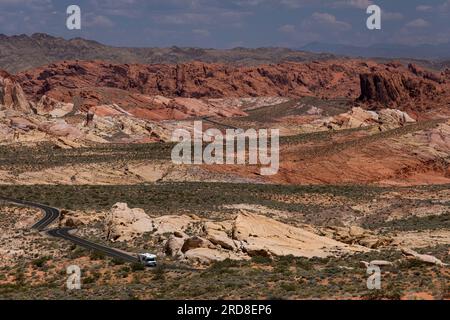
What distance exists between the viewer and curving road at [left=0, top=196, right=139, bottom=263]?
127ft

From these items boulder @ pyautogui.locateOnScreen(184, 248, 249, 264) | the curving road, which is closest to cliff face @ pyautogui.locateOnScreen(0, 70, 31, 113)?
the curving road

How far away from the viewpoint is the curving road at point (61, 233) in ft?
127

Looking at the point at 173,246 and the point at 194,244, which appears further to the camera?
the point at 173,246

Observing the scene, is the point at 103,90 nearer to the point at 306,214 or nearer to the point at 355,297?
the point at 306,214

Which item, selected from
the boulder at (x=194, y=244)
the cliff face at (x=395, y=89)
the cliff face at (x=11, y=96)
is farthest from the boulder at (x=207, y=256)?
the cliff face at (x=395, y=89)

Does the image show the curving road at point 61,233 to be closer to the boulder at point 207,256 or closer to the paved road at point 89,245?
the paved road at point 89,245

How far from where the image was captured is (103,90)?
192m

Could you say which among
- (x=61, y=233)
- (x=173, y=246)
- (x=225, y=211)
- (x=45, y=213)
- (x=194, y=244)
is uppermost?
(x=194, y=244)

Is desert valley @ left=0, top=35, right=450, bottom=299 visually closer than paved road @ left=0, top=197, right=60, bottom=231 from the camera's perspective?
Yes

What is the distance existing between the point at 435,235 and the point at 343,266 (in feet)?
64.3

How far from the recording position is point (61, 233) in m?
47.2

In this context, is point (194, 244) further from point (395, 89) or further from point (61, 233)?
point (395, 89)

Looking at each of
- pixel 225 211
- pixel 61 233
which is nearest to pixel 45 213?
pixel 61 233

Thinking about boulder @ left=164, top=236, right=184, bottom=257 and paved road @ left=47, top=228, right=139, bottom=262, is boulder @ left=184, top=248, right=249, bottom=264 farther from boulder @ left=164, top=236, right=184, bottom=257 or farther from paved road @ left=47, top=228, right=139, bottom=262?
paved road @ left=47, top=228, right=139, bottom=262
